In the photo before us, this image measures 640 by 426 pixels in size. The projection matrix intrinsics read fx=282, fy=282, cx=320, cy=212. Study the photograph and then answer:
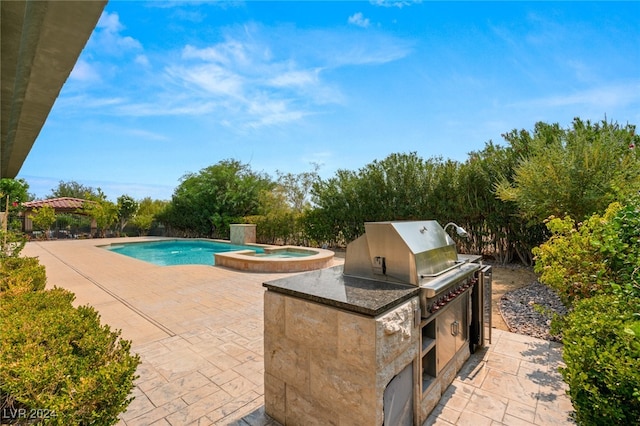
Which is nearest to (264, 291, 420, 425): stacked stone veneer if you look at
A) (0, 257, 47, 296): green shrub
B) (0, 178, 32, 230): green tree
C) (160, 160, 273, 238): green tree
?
(0, 257, 47, 296): green shrub

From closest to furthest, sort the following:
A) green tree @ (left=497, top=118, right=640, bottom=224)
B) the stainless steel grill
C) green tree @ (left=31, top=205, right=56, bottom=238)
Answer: the stainless steel grill
green tree @ (left=497, top=118, right=640, bottom=224)
green tree @ (left=31, top=205, right=56, bottom=238)

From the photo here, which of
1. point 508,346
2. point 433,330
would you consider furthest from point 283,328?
point 508,346

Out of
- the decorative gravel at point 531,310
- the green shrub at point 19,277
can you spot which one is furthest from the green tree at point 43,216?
the decorative gravel at point 531,310

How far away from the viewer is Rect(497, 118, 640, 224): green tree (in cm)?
623

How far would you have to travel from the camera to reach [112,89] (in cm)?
759

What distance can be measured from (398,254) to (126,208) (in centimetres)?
2646

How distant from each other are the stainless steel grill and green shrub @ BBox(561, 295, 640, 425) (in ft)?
3.09

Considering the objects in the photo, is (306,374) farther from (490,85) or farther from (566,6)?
(490,85)

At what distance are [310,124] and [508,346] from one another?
11607 millimetres

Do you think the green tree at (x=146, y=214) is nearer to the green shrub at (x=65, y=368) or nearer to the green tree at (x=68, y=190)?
the green shrub at (x=65, y=368)

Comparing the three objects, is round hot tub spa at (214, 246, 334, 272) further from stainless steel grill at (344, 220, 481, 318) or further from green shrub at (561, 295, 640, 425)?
green shrub at (561, 295, 640, 425)

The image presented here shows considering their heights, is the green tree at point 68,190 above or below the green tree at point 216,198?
above

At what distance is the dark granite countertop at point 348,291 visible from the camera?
205 centimetres

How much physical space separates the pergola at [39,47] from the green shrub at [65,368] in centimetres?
182
